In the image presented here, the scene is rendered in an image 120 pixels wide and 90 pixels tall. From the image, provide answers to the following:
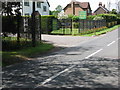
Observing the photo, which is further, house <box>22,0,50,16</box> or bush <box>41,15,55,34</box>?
house <box>22,0,50,16</box>

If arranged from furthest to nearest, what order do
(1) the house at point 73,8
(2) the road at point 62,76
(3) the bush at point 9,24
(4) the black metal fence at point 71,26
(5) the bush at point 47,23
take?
(1) the house at point 73,8
(4) the black metal fence at point 71,26
(5) the bush at point 47,23
(3) the bush at point 9,24
(2) the road at point 62,76

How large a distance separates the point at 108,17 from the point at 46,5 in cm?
1868

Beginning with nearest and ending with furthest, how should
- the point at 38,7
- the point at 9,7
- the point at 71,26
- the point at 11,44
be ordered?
the point at 9,7 < the point at 11,44 < the point at 71,26 < the point at 38,7

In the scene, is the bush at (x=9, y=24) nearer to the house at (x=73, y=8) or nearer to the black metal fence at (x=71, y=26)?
the black metal fence at (x=71, y=26)

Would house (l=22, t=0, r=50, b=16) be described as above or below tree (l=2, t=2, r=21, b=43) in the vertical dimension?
above

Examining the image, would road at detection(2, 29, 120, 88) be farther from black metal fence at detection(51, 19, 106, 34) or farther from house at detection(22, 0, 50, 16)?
house at detection(22, 0, 50, 16)

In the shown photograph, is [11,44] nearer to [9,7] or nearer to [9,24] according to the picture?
[9,24]

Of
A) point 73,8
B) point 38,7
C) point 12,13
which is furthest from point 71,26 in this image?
point 73,8

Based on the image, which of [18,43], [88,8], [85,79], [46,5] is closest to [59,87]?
[85,79]

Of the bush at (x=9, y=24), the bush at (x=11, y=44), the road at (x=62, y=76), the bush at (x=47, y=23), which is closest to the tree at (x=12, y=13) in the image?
the bush at (x=9, y=24)

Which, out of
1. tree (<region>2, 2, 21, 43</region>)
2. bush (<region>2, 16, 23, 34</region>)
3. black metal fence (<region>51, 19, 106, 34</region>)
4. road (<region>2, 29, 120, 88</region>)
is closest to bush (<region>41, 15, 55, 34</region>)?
black metal fence (<region>51, 19, 106, 34</region>)

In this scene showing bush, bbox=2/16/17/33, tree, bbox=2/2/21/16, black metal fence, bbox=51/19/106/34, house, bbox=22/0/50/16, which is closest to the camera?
tree, bbox=2/2/21/16

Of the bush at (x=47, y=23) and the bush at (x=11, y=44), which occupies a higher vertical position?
the bush at (x=47, y=23)

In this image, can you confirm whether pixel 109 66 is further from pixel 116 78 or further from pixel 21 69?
pixel 21 69
